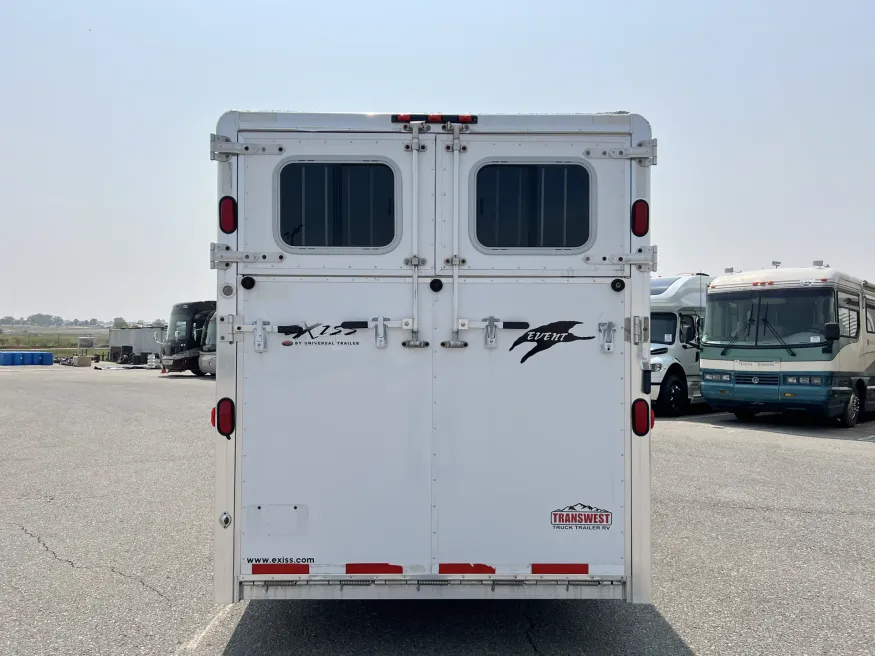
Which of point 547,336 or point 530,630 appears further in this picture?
point 530,630

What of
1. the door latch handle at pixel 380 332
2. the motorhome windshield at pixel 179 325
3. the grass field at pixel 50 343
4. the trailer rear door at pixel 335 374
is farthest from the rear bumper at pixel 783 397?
the grass field at pixel 50 343

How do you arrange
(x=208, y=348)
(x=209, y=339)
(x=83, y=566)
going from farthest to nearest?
(x=208, y=348) < (x=209, y=339) < (x=83, y=566)

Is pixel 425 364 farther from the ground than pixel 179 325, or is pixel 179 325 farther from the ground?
pixel 179 325

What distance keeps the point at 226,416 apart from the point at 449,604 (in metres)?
2.03

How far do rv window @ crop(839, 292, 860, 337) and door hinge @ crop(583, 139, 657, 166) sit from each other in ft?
37.6

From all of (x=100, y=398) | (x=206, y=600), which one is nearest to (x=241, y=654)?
(x=206, y=600)

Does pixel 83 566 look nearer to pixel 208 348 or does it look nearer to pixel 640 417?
pixel 640 417

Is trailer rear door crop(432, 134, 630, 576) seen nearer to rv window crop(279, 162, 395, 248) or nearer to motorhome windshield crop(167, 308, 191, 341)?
rv window crop(279, 162, 395, 248)

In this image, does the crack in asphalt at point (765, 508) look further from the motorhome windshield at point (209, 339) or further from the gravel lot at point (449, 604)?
the motorhome windshield at point (209, 339)

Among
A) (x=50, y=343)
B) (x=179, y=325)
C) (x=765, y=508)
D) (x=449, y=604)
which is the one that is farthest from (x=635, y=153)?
(x=50, y=343)

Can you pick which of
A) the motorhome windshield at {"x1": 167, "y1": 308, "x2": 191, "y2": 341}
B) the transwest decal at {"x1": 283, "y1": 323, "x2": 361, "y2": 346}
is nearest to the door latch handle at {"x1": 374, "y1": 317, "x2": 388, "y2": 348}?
the transwest decal at {"x1": 283, "y1": 323, "x2": 361, "y2": 346}

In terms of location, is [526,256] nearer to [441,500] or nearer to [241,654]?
[441,500]

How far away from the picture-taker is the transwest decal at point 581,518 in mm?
4074

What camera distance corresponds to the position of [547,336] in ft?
13.5
